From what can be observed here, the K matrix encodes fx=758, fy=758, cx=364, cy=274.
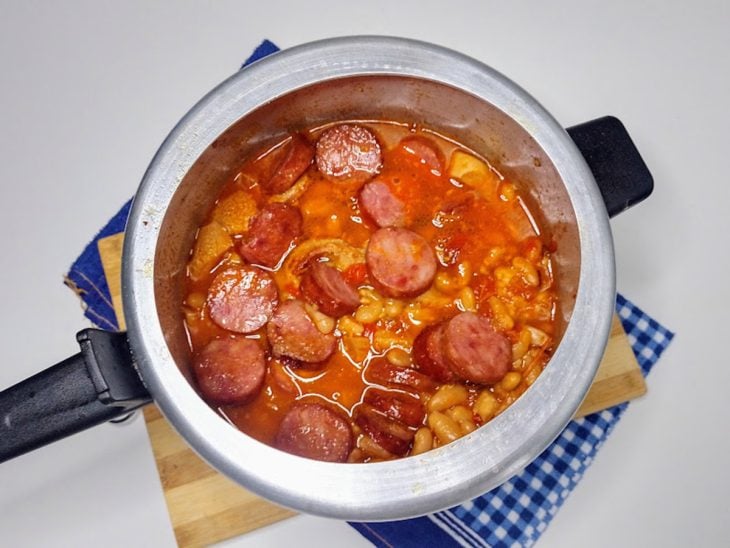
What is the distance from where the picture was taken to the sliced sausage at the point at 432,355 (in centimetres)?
116

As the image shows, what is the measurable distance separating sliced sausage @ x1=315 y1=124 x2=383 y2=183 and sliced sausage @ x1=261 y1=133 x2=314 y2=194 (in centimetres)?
2

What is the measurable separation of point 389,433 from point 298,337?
0.20 metres

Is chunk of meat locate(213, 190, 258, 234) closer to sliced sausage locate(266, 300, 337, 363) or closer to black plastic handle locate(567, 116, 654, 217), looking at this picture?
sliced sausage locate(266, 300, 337, 363)

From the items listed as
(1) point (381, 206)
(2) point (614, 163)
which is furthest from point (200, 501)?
(2) point (614, 163)

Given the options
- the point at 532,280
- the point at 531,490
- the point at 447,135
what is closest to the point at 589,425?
the point at 531,490

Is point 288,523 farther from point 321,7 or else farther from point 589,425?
point 321,7

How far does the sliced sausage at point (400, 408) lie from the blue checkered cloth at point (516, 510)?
278 millimetres

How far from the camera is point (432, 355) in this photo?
3.80ft

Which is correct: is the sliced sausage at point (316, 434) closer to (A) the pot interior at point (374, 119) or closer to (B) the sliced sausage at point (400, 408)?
(B) the sliced sausage at point (400, 408)

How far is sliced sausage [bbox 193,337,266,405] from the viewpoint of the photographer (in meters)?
1.17

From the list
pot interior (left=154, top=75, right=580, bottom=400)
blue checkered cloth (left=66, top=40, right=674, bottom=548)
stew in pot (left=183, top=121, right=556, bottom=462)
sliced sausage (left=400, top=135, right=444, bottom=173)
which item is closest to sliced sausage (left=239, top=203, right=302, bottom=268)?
stew in pot (left=183, top=121, right=556, bottom=462)

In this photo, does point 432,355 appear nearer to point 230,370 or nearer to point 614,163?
point 230,370

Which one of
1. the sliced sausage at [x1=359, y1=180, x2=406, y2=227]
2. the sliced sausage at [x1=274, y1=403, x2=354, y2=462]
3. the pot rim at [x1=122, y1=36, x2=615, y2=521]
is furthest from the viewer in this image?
the sliced sausage at [x1=359, y1=180, x2=406, y2=227]

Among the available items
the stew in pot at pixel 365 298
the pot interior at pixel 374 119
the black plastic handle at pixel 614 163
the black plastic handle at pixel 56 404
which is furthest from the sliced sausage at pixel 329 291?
the black plastic handle at pixel 614 163
